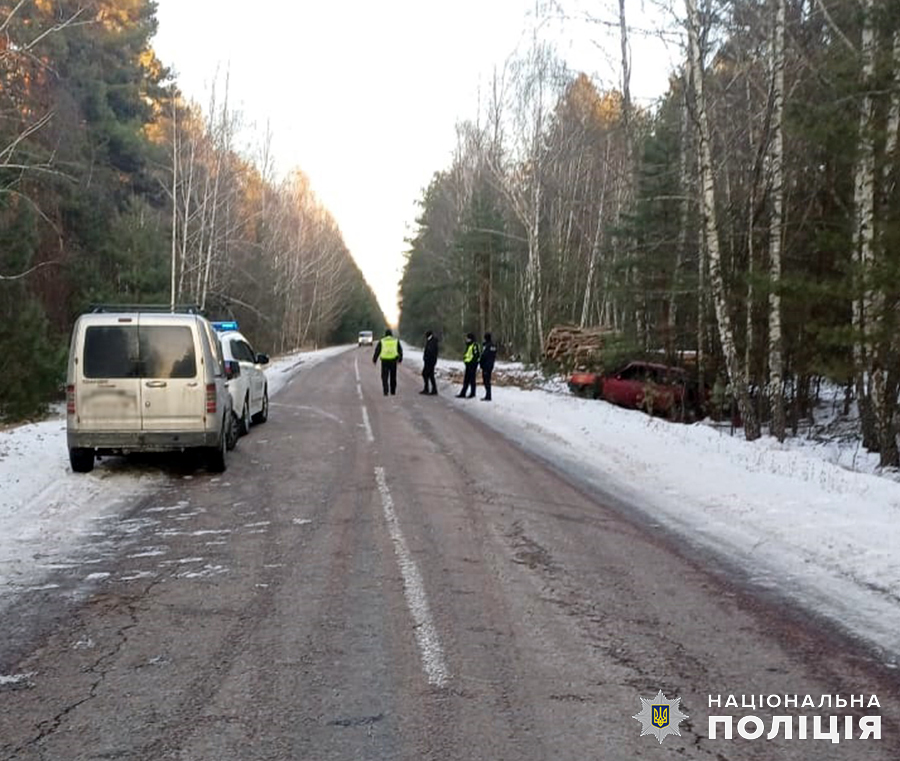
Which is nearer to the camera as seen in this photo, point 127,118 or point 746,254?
point 746,254

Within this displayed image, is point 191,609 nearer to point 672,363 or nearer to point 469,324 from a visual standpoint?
point 672,363

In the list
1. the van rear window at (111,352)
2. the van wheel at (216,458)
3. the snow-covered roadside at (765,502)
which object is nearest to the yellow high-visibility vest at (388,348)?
the snow-covered roadside at (765,502)

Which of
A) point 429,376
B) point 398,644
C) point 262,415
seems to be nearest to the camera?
point 398,644

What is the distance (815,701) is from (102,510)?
6988 millimetres

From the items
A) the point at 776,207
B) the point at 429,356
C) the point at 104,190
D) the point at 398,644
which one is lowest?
the point at 398,644

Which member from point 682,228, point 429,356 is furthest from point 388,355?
point 682,228

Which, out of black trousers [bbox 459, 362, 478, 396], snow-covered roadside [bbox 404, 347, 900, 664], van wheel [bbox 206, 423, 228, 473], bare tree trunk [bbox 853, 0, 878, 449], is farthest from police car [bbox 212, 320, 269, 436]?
bare tree trunk [bbox 853, 0, 878, 449]

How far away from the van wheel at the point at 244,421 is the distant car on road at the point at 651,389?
9.85 meters

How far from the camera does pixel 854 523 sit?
7.70 meters

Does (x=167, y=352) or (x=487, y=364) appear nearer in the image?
(x=167, y=352)

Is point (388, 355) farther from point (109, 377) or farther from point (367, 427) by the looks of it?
point (109, 377)

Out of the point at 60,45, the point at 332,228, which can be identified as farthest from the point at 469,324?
the point at 332,228

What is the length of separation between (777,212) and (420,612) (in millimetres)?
11928

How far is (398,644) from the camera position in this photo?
4.71 meters
